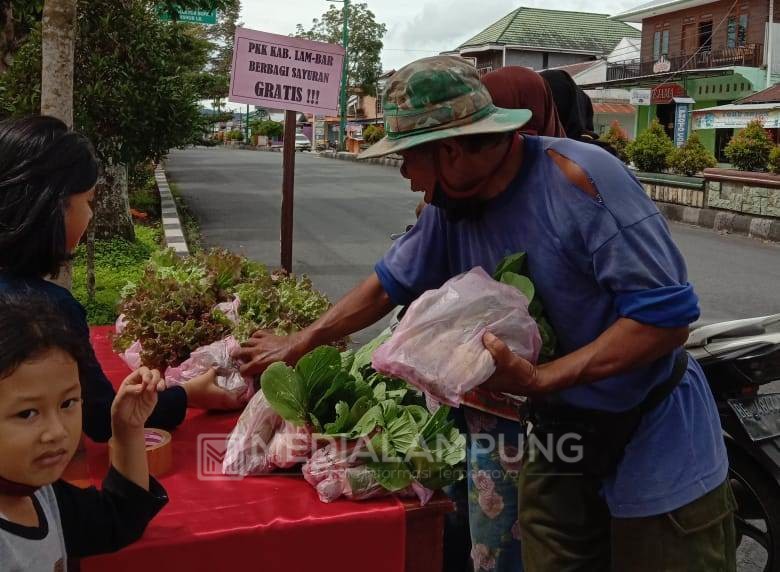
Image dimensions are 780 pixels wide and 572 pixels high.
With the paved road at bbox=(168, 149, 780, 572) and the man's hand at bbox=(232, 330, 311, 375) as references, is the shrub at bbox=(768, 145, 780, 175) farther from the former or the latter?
the man's hand at bbox=(232, 330, 311, 375)

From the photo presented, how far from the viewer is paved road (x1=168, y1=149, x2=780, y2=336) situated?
362 inches

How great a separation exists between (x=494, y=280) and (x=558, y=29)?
5271cm

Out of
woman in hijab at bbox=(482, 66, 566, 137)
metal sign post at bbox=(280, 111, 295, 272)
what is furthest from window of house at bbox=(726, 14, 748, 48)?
woman in hijab at bbox=(482, 66, 566, 137)

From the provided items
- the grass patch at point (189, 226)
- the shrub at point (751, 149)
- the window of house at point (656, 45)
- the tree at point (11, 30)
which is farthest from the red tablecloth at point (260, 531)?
the window of house at point (656, 45)

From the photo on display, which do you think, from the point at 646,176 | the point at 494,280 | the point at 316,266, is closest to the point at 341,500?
the point at 494,280

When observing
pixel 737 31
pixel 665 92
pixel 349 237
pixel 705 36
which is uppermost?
pixel 705 36

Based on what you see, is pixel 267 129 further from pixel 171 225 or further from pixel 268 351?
pixel 268 351

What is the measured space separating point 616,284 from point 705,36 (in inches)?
1551

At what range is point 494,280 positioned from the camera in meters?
1.85

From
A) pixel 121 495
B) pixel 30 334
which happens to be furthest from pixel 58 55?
pixel 30 334

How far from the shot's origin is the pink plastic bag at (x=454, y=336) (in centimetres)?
174

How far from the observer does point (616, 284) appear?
171 centimetres

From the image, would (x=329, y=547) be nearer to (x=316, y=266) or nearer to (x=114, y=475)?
(x=114, y=475)

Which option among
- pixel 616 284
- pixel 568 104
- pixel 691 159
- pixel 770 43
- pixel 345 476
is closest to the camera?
pixel 616 284
